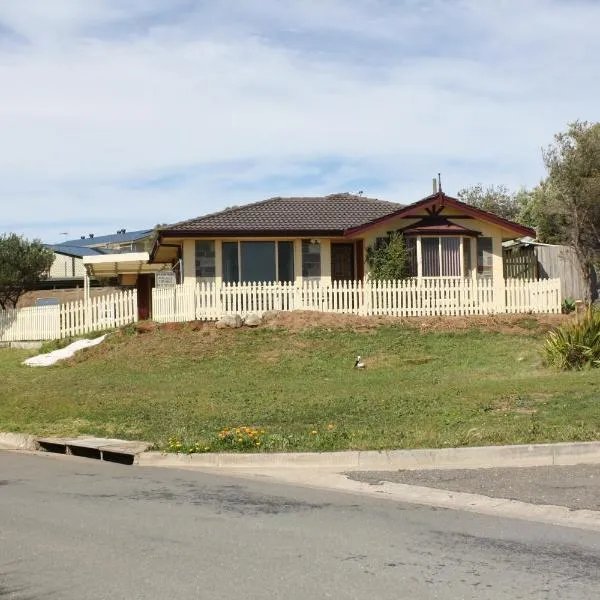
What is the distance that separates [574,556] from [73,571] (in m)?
3.58

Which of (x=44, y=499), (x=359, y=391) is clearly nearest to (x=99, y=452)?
(x=44, y=499)

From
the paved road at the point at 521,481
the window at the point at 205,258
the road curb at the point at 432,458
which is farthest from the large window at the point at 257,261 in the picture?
the paved road at the point at 521,481

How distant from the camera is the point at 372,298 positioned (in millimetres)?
24797

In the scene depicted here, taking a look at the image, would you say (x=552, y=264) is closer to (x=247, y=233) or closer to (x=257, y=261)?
(x=257, y=261)

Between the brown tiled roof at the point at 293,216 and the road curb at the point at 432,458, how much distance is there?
16.4 meters

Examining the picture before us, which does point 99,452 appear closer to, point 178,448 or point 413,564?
point 178,448

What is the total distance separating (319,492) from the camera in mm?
9094

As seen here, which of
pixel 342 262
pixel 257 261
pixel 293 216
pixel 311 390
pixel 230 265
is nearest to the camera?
pixel 311 390

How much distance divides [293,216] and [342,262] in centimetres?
220

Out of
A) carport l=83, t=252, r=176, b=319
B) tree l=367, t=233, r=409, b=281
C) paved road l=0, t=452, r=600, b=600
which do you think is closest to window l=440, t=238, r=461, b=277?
tree l=367, t=233, r=409, b=281

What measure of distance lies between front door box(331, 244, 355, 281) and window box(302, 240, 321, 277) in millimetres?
637

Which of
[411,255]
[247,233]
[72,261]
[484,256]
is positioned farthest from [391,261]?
[72,261]

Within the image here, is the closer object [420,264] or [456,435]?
[456,435]

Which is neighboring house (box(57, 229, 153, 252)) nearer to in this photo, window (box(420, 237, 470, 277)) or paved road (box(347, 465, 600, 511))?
window (box(420, 237, 470, 277))
